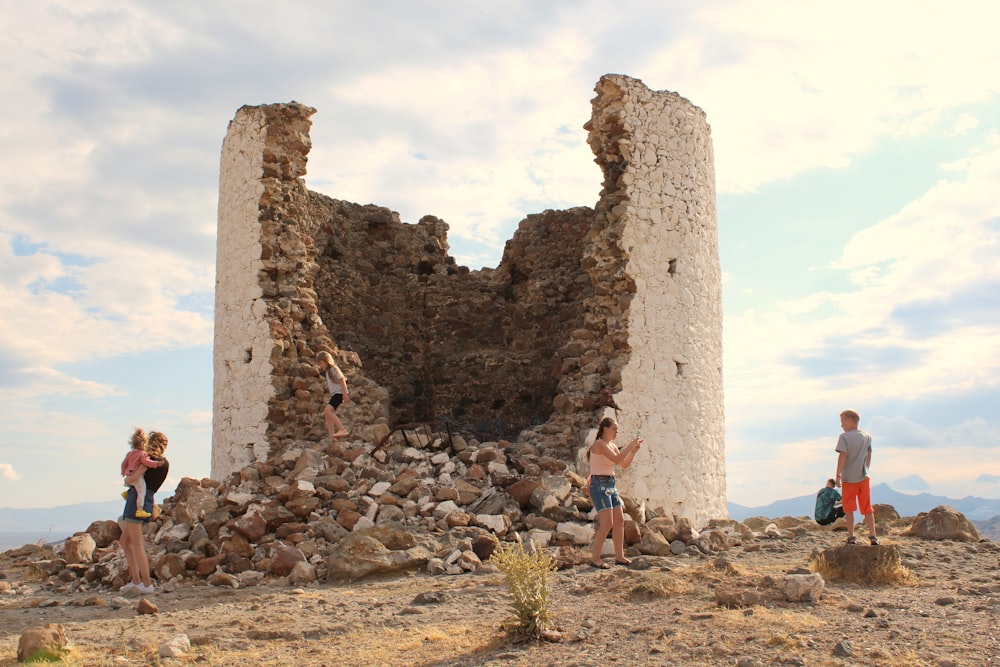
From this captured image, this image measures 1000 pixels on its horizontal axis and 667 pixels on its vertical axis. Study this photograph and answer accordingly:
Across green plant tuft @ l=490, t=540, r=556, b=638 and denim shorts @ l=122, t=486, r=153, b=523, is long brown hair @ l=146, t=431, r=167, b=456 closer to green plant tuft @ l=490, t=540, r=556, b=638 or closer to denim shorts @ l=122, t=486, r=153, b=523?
denim shorts @ l=122, t=486, r=153, b=523

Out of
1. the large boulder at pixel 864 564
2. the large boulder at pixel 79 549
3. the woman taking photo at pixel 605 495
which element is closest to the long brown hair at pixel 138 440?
the large boulder at pixel 79 549

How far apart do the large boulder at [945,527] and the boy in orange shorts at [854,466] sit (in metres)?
1.98

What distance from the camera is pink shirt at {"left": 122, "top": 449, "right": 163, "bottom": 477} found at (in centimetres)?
787

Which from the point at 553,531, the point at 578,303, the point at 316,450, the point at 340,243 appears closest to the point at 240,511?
the point at 316,450

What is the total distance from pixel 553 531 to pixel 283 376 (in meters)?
3.74

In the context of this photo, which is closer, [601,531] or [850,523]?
[601,531]

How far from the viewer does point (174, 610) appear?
24.0ft

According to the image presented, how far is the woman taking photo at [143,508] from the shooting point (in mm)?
7875

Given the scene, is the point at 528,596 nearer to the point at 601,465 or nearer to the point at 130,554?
the point at 601,465

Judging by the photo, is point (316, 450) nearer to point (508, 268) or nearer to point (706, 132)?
point (508, 268)

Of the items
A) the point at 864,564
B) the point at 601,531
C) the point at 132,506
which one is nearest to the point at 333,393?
the point at 132,506

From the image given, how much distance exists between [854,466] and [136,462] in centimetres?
616

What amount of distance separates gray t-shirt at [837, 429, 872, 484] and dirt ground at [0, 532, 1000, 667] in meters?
0.85

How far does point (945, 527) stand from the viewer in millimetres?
9617
